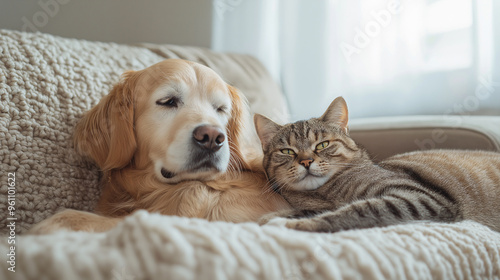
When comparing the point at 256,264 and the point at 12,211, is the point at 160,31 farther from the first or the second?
the point at 256,264

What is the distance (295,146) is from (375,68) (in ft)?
3.59

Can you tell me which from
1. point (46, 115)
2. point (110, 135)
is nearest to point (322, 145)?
point (110, 135)

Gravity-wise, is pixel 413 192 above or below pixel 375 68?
below

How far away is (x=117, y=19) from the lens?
203 centimetres

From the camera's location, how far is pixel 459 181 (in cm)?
112

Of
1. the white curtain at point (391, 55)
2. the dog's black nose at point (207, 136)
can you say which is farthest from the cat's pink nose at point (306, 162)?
the white curtain at point (391, 55)

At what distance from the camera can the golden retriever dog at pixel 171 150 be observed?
1009mm

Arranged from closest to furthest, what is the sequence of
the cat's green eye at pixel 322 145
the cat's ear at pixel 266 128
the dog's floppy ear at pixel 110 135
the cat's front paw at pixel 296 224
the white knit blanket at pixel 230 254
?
the white knit blanket at pixel 230 254, the cat's front paw at pixel 296 224, the dog's floppy ear at pixel 110 135, the cat's green eye at pixel 322 145, the cat's ear at pixel 266 128

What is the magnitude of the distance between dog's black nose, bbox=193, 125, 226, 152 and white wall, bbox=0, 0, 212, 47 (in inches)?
53.0

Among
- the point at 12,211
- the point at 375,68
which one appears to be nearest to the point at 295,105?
the point at 375,68

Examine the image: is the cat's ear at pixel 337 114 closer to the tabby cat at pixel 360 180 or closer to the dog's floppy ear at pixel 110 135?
the tabby cat at pixel 360 180

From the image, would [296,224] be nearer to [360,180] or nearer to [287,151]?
[360,180]

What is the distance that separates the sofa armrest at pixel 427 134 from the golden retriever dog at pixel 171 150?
653mm

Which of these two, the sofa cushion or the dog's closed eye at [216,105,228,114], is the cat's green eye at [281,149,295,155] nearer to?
the dog's closed eye at [216,105,228,114]
